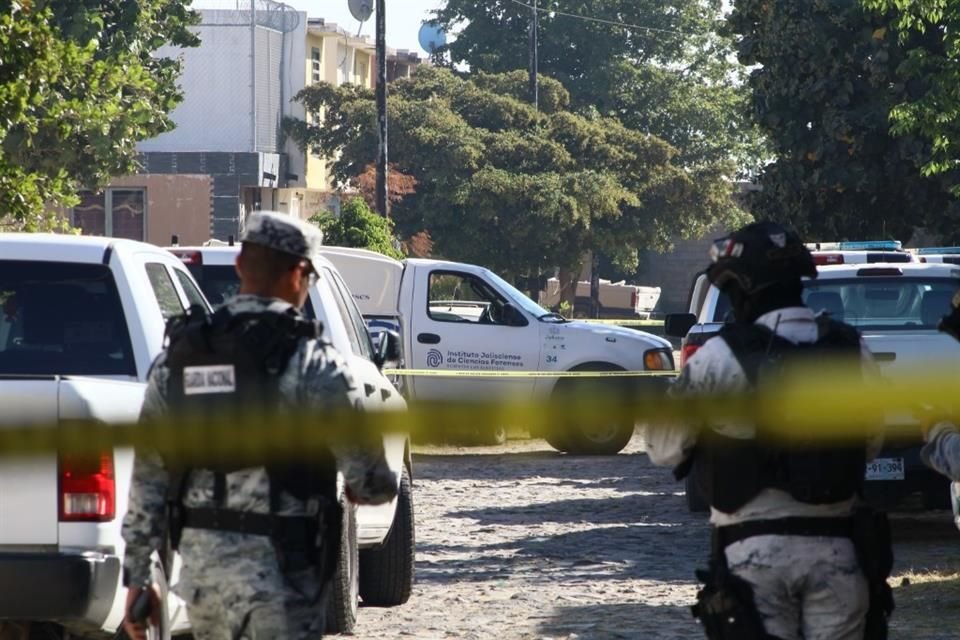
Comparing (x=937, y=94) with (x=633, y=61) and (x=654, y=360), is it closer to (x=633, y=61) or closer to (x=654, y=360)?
(x=654, y=360)

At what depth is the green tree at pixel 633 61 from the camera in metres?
73.6

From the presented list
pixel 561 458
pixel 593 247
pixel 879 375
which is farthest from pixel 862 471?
pixel 593 247

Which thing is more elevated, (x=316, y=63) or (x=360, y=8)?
(x=360, y=8)

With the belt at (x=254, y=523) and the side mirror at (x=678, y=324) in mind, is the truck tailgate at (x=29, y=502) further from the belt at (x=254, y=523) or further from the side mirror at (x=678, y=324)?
the side mirror at (x=678, y=324)

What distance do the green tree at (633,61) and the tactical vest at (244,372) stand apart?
66.9m

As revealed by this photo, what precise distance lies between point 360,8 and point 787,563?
2075 inches

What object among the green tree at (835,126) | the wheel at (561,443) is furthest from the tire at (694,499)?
the green tree at (835,126)

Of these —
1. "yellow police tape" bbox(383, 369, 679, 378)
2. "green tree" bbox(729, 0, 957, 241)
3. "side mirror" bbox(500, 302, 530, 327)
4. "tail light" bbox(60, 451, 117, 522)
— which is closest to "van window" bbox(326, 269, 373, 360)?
"tail light" bbox(60, 451, 117, 522)

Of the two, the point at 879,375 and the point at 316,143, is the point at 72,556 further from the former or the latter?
the point at 316,143

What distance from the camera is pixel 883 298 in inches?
489

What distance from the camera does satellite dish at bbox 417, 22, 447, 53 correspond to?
74.3m

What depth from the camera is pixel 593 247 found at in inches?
2290

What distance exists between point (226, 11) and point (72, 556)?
47515mm

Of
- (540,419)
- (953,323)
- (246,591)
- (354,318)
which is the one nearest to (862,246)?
(354,318)
